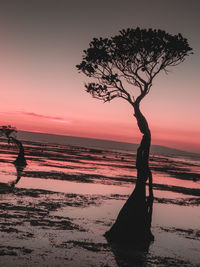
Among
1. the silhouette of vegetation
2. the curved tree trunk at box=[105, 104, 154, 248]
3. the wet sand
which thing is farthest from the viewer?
the silhouette of vegetation

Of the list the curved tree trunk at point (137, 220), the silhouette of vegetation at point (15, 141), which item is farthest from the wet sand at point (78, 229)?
the silhouette of vegetation at point (15, 141)

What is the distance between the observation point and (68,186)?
3284cm

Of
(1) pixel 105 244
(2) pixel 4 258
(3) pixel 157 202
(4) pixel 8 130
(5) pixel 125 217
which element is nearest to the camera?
(2) pixel 4 258

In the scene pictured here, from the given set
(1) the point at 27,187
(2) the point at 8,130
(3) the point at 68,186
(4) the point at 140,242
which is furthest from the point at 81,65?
(2) the point at 8,130

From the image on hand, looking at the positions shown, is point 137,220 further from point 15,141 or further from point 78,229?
point 15,141

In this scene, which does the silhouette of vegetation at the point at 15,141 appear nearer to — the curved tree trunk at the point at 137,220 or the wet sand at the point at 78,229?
the wet sand at the point at 78,229

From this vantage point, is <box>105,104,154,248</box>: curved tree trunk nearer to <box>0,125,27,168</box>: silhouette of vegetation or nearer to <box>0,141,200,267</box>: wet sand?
<box>0,141,200,267</box>: wet sand

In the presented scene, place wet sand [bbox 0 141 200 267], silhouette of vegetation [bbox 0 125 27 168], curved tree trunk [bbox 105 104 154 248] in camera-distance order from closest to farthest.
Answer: wet sand [bbox 0 141 200 267]
curved tree trunk [bbox 105 104 154 248]
silhouette of vegetation [bbox 0 125 27 168]

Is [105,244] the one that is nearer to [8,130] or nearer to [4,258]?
[4,258]

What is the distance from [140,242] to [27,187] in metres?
15.3

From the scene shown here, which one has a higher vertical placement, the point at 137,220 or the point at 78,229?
the point at 137,220

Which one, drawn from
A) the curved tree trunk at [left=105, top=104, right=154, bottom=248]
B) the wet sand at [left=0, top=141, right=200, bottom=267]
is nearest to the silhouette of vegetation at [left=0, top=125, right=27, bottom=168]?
the wet sand at [left=0, top=141, right=200, bottom=267]

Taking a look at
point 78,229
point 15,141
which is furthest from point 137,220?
point 15,141

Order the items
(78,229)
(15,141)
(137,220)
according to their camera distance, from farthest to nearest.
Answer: (15,141) < (78,229) < (137,220)
